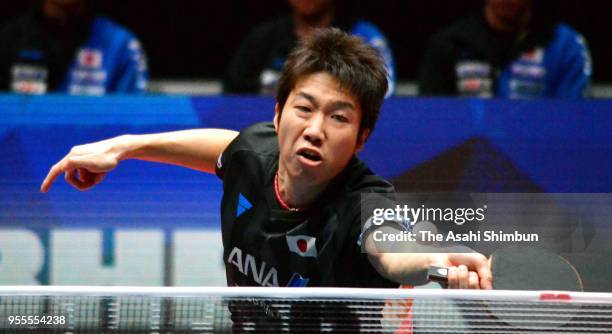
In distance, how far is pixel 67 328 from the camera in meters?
2.03

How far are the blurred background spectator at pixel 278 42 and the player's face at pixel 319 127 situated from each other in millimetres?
2180

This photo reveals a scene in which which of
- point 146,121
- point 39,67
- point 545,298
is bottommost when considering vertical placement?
point 545,298

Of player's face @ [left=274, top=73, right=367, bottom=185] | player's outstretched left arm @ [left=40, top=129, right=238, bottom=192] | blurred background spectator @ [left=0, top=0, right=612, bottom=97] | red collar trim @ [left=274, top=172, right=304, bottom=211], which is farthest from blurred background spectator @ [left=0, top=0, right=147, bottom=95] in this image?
player's face @ [left=274, top=73, right=367, bottom=185]

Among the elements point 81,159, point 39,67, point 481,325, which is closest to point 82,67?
point 39,67

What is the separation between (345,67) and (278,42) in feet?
7.81

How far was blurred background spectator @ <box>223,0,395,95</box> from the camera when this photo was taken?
453cm

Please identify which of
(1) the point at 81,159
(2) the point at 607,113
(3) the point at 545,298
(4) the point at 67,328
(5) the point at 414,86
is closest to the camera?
(3) the point at 545,298

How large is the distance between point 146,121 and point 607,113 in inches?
79.6

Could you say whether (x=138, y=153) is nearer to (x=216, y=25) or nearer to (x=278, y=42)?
(x=278, y=42)

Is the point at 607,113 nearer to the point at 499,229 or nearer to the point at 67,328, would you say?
the point at 499,229

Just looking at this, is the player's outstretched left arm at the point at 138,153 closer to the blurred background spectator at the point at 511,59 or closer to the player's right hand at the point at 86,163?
the player's right hand at the point at 86,163

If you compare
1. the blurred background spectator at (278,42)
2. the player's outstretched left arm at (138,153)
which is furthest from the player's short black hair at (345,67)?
the blurred background spectator at (278,42)

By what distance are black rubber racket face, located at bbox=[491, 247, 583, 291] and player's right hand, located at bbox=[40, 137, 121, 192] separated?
1065 mm

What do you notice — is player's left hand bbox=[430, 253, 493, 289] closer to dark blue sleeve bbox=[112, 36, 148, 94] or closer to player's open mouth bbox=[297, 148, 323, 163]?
player's open mouth bbox=[297, 148, 323, 163]
